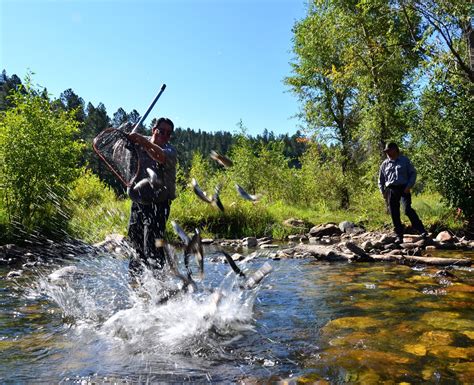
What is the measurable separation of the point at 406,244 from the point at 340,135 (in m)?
16.2

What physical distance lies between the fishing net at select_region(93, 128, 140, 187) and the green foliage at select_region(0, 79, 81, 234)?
5.88 meters

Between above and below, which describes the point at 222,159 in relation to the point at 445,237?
above

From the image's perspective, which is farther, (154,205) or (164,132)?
(154,205)

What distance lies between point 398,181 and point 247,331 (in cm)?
650

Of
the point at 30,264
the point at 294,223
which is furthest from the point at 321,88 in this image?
the point at 30,264

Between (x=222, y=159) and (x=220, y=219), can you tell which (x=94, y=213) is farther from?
(x=222, y=159)

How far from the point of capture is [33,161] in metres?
11.2

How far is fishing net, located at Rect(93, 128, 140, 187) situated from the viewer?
5965 mm

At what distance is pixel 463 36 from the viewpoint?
41.2 feet

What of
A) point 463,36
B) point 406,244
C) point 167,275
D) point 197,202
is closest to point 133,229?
point 167,275

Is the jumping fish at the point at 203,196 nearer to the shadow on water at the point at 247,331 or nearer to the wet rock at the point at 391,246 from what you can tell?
the shadow on water at the point at 247,331

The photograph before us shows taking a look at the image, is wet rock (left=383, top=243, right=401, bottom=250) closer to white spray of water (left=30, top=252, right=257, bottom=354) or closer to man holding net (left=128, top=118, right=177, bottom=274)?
white spray of water (left=30, top=252, right=257, bottom=354)

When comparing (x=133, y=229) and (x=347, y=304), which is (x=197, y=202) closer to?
(x=133, y=229)

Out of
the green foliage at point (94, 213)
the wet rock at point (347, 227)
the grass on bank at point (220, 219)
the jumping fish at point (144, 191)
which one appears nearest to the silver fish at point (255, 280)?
the jumping fish at point (144, 191)
